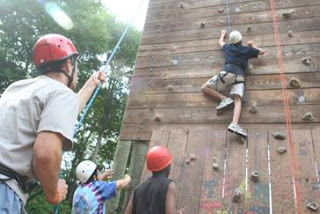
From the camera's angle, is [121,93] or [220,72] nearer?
[220,72]

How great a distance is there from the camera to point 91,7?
1198 centimetres

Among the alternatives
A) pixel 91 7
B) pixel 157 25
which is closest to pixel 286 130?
pixel 157 25

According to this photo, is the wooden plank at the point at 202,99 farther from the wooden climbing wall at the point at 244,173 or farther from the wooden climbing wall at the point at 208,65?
the wooden climbing wall at the point at 244,173

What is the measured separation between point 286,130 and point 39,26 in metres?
9.23

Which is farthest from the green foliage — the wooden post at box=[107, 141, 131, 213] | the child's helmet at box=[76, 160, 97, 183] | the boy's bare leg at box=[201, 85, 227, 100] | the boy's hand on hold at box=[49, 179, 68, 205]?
the boy's hand on hold at box=[49, 179, 68, 205]

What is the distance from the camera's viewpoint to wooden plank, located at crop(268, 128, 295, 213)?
255 centimetres

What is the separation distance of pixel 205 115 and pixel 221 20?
5.04 ft

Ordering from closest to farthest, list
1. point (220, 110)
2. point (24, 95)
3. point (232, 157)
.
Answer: point (24, 95)
point (232, 157)
point (220, 110)

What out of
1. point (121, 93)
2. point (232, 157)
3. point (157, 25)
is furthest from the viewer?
point (121, 93)

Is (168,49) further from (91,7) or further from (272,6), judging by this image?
(91,7)

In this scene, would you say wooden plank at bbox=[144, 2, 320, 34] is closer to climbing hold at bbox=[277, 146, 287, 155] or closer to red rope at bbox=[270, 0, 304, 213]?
red rope at bbox=[270, 0, 304, 213]

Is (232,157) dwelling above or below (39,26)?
below

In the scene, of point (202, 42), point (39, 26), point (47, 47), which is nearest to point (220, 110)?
point (202, 42)

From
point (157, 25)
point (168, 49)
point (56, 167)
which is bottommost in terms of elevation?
point (56, 167)
